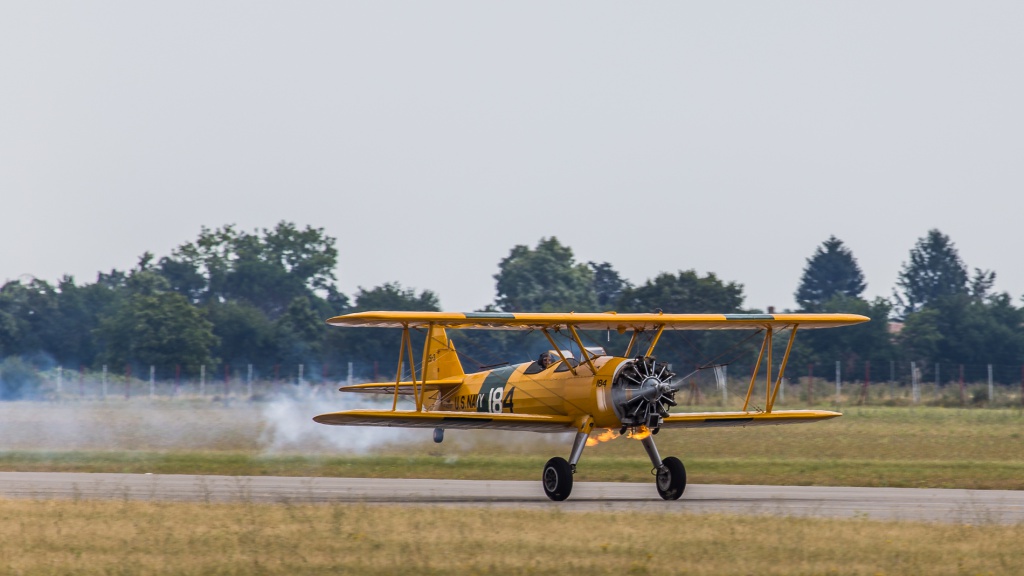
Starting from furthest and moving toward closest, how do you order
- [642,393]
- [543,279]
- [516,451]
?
[543,279]
[516,451]
[642,393]

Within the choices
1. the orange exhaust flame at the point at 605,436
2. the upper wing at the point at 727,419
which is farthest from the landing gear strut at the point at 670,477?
the upper wing at the point at 727,419

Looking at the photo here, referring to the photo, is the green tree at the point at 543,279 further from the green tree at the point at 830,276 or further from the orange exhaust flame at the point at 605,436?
the orange exhaust flame at the point at 605,436

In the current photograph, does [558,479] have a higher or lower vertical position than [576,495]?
higher

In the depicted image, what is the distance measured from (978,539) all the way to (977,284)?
9249 centimetres

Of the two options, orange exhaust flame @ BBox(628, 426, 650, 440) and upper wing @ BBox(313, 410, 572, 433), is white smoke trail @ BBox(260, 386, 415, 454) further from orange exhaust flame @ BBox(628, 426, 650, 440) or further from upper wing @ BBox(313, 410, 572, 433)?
orange exhaust flame @ BBox(628, 426, 650, 440)

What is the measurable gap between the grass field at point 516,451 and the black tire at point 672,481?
130 inches

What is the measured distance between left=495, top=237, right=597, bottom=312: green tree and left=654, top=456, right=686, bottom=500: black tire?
54.2 metres

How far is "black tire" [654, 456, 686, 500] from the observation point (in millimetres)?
17062

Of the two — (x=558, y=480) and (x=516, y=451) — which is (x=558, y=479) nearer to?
(x=558, y=480)

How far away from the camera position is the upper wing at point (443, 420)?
1669cm

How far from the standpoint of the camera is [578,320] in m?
17.8

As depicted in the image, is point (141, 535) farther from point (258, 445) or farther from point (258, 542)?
point (258, 445)

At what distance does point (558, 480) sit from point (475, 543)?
5.20 metres

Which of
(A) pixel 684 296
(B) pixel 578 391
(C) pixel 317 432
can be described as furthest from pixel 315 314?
(B) pixel 578 391
